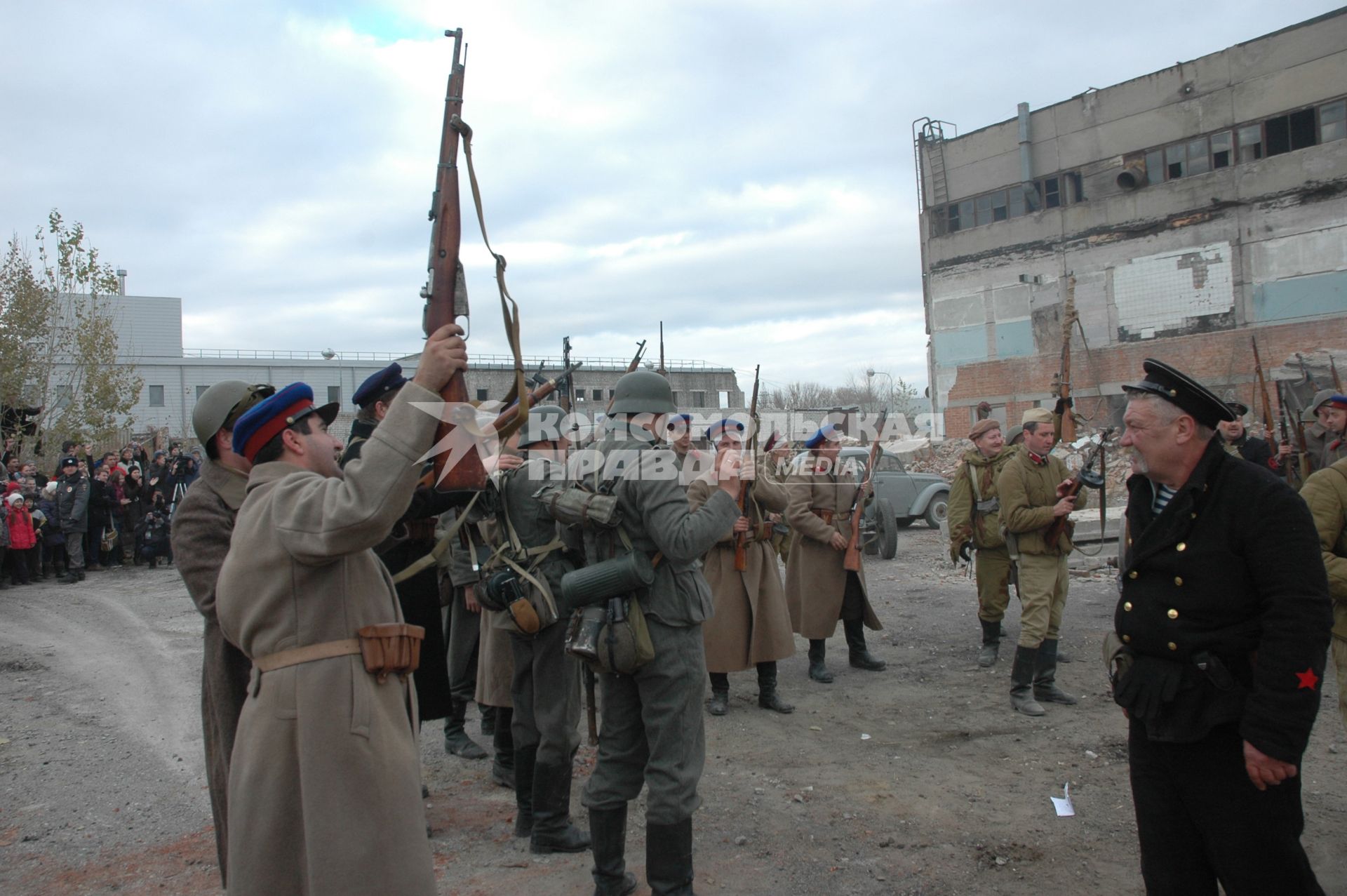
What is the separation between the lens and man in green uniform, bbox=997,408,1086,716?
5.89 m

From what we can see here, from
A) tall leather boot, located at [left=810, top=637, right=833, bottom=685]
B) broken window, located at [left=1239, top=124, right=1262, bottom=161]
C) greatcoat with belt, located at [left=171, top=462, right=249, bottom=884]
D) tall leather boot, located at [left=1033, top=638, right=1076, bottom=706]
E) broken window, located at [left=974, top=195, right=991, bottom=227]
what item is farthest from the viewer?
broken window, located at [left=974, top=195, right=991, bottom=227]

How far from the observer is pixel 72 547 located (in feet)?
42.2

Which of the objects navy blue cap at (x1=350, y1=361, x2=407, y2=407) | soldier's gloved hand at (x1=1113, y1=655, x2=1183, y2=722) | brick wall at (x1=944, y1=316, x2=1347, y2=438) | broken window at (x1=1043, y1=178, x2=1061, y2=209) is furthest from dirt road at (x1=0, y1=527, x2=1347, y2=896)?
broken window at (x1=1043, y1=178, x2=1061, y2=209)

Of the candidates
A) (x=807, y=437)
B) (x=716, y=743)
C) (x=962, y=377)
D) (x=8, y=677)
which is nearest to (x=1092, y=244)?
(x=962, y=377)

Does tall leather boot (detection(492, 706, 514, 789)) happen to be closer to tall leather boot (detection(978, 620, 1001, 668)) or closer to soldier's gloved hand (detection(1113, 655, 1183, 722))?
soldier's gloved hand (detection(1113, 655, 1183, 722))

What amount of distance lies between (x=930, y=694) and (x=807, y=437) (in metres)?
2.13

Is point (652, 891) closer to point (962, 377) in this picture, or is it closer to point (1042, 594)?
point (1042, 594)

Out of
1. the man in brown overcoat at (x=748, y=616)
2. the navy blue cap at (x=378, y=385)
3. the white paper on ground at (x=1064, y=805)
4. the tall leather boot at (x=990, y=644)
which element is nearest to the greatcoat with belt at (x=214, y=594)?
the navy blue cap at (x=378, y=385)

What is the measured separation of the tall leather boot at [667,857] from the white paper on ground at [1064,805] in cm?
194

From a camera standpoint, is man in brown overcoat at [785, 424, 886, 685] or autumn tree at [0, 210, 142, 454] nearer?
man in brown overcoat at [785, 424, 886, 685]

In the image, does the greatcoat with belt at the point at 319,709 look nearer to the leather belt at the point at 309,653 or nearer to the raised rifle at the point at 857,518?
the leather belt at the point at 309,653

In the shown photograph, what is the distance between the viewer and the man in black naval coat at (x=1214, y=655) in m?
2.35

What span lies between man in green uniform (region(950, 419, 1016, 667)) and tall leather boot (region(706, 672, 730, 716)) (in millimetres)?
2151

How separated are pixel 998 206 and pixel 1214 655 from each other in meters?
30.1
